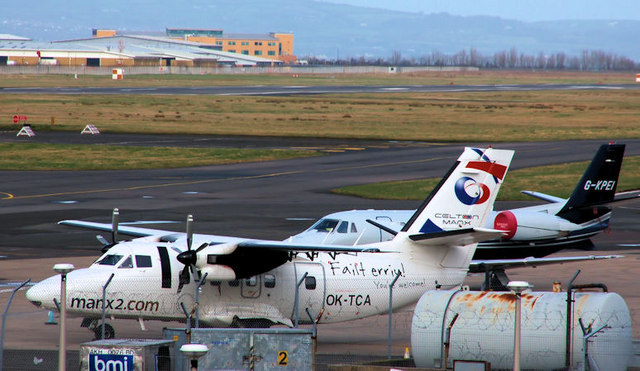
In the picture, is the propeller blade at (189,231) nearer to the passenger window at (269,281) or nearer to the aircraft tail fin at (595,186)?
the passenger window at (269,281)

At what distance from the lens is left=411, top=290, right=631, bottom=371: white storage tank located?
20266mm

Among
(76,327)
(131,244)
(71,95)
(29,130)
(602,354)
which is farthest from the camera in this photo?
(71,95)

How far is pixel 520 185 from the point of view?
64.8m

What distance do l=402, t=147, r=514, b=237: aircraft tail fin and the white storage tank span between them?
21.1ft

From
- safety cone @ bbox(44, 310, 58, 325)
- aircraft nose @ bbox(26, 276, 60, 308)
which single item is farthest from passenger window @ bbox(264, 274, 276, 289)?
safety cone @ bbox(44, 310, 58, 325)

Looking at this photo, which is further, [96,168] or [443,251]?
[96,168]

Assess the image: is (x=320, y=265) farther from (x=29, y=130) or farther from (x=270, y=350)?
(x=29, y=130)

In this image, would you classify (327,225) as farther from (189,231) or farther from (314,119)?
(314,119)

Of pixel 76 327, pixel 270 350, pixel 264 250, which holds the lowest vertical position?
pixel 76 327

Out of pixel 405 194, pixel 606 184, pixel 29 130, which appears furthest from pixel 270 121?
pixel 606 184

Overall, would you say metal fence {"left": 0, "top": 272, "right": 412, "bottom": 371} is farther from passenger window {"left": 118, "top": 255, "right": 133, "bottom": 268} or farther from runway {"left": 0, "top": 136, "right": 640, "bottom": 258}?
runway {"left": 0, "top": 136, "right": 640, "bottom": 258}

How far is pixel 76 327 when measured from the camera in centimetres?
2944

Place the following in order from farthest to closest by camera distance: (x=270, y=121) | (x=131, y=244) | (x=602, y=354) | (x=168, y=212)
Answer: (x=270, y=121)
(x=168, y=212)
(x=131, y=244)
(x=602, y=354)

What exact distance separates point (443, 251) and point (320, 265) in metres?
3.63
